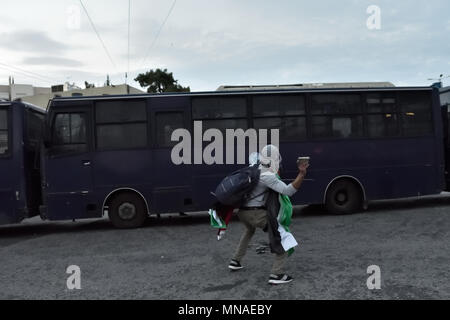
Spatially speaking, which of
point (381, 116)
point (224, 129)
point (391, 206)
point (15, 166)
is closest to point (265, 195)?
point (224, 129)

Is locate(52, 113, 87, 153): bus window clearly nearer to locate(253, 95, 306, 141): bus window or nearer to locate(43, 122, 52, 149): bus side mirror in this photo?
locate(43, 122, 52, 149): bus side mirror

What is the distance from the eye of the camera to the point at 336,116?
906 centimetres

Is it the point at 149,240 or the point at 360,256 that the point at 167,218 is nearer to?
the point at 149,240

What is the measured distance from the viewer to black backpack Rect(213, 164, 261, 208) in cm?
439

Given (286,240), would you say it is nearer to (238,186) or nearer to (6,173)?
(238,186)

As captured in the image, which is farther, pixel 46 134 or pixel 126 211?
pixel 126 211

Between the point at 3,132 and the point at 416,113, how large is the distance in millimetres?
9878

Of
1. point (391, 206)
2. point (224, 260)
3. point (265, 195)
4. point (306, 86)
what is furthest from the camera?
point (391, 206)

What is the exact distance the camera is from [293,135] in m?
8.84

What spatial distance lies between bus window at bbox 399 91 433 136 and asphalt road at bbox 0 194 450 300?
2.03m

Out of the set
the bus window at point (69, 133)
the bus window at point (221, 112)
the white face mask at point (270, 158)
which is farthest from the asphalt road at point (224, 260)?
the bus window at point (221, 112)

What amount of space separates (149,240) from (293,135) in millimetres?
4076

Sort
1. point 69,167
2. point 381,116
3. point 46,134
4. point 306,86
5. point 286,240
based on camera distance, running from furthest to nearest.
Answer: point 306,86
point 381,116
point 69,167
point 46,134
point 286,240
